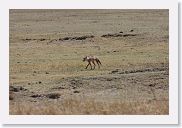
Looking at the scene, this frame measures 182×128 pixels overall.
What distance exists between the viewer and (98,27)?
39.2 m

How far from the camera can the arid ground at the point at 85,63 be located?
38.5 metres

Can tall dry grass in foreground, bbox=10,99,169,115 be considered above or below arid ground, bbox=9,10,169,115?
below

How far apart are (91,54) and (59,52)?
46cm

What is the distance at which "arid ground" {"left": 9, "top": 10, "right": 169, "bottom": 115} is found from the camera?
38469 mm

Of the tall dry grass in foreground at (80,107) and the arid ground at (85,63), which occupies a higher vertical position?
the arid ground at (85,63)

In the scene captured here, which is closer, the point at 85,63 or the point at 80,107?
the point at 80,107

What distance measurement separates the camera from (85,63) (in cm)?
3872

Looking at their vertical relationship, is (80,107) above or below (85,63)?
below

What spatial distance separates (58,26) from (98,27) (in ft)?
2.02

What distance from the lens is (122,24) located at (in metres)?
39.1
